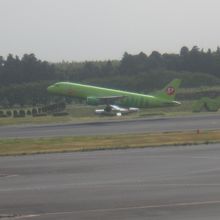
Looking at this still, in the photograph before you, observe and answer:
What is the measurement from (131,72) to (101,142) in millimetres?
131708

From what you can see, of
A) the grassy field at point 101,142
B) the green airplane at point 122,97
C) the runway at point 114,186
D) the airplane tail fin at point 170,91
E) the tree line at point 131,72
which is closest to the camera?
the runway at point 114,186

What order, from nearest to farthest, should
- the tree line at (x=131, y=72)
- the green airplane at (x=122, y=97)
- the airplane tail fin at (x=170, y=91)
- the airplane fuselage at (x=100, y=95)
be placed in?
the airplane tail fin at (x=170, y=91)
the green airplane at (x=122, y=97)
the airplane fuselage at (x=100, y=95)
the tree line at (x=131, y=72)

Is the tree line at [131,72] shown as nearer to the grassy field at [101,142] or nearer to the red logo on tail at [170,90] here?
the red logo on tail at [170,90]

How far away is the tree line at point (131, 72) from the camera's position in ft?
480

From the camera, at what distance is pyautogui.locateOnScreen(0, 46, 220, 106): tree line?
146375 mm

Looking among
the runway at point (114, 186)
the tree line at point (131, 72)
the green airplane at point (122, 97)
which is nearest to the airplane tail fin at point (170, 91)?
the green airplane at point (122, 97)

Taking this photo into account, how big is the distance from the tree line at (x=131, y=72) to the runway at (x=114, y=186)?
104363 mm

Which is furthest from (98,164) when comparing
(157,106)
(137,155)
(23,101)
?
(23,101)

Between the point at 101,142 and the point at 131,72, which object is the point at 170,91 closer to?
the point at 101,142

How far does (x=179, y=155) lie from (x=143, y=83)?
379 ft

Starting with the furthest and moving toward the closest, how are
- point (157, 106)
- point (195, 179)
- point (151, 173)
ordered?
point (157, 106), point (151, 173), point (195, 179)

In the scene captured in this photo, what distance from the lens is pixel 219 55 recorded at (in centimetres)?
16612

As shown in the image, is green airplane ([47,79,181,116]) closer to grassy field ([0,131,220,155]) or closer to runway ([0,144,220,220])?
grassy field ([0,131,220,155])

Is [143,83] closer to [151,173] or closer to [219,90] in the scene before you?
[219,90]
